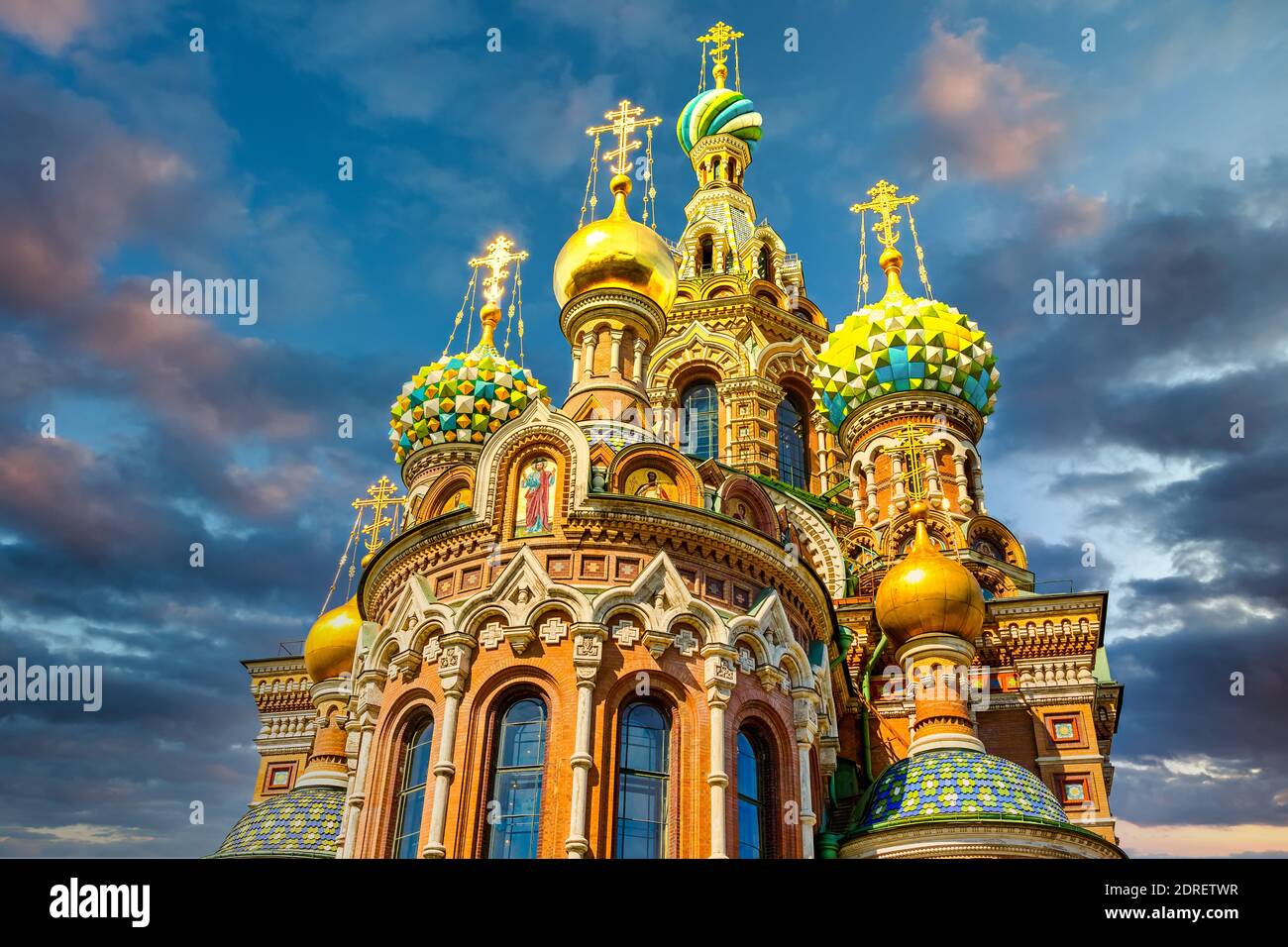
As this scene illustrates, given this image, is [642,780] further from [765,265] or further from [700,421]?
[765,265]

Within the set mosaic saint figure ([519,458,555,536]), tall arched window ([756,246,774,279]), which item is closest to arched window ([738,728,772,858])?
mosaic saint figure ([519,458,555,536])

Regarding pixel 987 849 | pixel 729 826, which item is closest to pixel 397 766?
pixel 729 826

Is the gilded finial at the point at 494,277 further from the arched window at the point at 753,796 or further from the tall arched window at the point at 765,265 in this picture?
the arched window at the point at 753,796

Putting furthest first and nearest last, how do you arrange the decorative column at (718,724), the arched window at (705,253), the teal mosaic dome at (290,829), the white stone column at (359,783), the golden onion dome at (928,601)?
the arched window at (705,253) → the golden onion dome at (928,601) → the teal mosaic dome at (290,829) → the white stone column at (359,783) → the decorative column at (718,724)

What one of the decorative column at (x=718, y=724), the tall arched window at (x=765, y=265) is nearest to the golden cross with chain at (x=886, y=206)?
the tall arched window at (x=765, y=265)

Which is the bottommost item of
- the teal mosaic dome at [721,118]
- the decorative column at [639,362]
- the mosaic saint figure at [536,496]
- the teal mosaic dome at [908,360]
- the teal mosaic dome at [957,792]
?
the teal mosaic dome at [957,792]

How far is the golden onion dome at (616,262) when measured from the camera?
15.9 metres

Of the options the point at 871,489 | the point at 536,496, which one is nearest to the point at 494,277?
the point at 871,489

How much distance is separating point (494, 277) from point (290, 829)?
12392mm

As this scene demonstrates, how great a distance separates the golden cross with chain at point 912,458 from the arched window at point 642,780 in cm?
1030

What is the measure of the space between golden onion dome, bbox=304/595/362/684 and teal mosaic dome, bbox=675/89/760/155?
17166 mm

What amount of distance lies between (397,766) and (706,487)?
438 centimetres
